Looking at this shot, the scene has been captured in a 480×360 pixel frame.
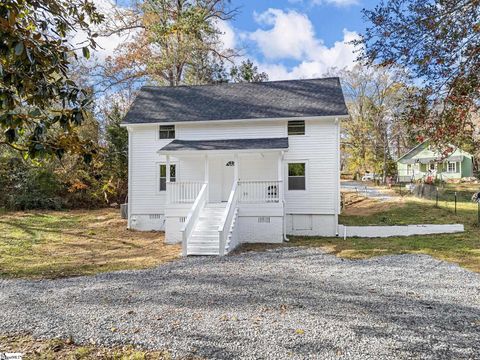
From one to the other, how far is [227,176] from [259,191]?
2.11 m

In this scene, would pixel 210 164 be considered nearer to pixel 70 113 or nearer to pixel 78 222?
pixel 78 222

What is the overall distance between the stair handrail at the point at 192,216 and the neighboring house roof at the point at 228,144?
1639 mm

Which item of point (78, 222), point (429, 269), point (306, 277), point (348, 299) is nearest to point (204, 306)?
point (348, 299)

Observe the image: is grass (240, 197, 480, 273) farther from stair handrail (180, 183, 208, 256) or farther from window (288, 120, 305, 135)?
window (288, 120, 305, 135)

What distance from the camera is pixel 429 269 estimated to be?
8.34 m

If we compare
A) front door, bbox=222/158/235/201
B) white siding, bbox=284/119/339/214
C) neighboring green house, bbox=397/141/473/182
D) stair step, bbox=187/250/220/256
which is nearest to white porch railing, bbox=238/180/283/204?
front door, bbox=222/158/235/201

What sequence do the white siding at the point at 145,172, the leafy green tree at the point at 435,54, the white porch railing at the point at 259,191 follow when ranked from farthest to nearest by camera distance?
the white siding at the point at 145,172, the white porch railing at the point at 259,191, the leafy green tree at the point at 435,54

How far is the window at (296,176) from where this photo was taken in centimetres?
1459

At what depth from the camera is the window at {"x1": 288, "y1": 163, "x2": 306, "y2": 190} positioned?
14.6m

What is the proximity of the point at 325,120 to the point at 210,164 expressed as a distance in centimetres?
520

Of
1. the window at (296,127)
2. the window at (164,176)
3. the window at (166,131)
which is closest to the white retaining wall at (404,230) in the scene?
the window at (296,127)

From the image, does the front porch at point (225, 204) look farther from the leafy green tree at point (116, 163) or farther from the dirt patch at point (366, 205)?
the dirt patch at point (366, 205)

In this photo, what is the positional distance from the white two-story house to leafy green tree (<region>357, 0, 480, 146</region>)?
6940 mm

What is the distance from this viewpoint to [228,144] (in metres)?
14.0
